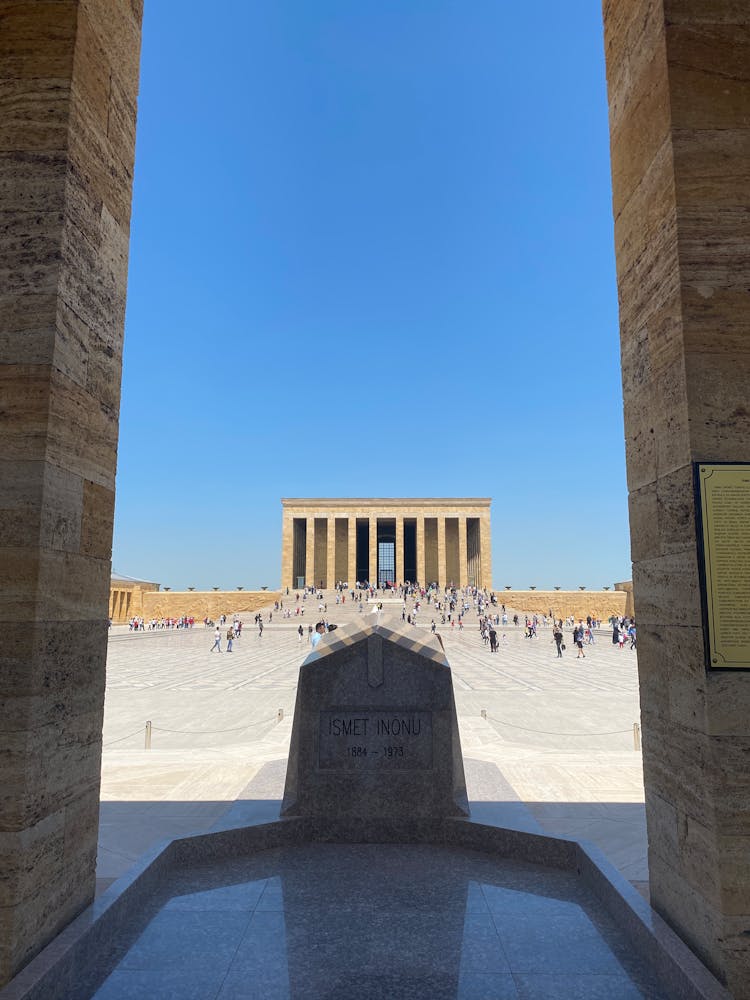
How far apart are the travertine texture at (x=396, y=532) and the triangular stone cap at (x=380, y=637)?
5830cm

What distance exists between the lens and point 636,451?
3.83 meters

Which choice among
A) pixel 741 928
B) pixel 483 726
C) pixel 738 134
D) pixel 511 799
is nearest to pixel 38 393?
pixel 738 134

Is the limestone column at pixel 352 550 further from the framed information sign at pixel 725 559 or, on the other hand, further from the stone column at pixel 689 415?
the framed information sign at pixel 725 559

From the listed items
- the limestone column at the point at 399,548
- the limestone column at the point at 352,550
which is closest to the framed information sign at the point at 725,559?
the limestone column at the point at 399,548

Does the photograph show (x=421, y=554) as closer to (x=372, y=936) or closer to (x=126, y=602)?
(x=126, y=602)

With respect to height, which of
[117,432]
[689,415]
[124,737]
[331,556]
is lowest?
[124,737]

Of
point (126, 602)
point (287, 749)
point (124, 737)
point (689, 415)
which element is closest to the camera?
point (689, 415)

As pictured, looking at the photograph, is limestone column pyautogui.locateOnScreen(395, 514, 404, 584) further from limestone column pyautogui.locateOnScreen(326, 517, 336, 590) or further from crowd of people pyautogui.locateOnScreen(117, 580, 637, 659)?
limestone column pyautogui.locateOnScreen(326, 517, 336, 590)

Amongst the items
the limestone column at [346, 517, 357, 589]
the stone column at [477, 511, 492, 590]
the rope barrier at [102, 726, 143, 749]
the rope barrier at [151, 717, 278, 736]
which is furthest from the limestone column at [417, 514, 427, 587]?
the rope barrier at [102, 726, 143, 749]

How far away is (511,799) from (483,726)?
14.2 ft

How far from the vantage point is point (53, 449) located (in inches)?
127

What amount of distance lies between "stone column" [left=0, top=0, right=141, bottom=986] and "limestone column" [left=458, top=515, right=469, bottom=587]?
2498 inches

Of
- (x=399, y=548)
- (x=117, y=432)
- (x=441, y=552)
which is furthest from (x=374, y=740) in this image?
(x=441, y=552)

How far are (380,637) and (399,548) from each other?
59.1 metres
